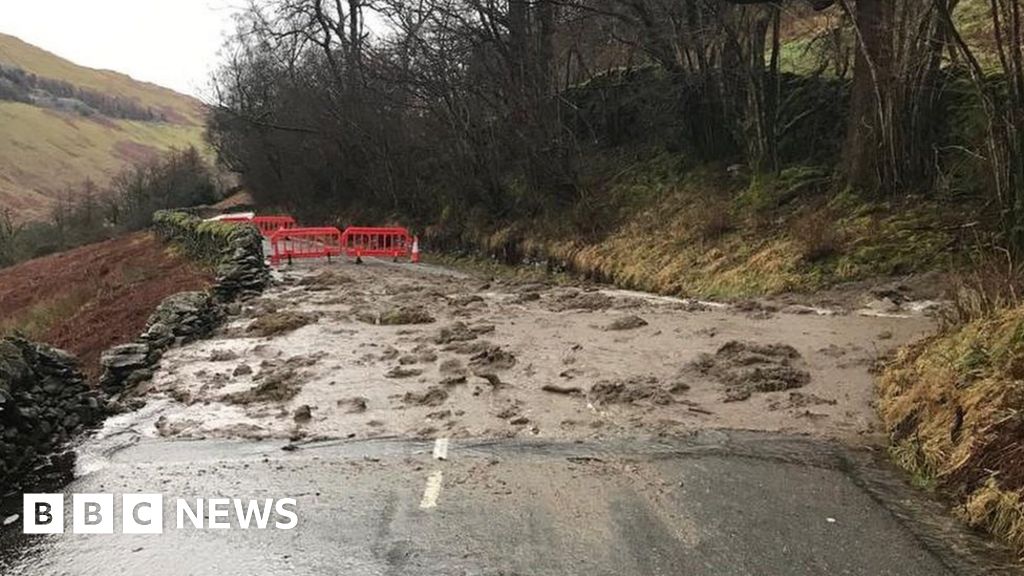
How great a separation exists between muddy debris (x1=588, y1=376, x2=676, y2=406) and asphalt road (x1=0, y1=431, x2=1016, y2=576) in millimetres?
1055

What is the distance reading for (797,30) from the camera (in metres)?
23.4

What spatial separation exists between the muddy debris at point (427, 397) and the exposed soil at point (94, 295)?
18.1ft

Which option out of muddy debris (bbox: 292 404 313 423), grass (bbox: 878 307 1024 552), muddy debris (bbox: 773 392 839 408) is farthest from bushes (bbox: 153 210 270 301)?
grass (bbox: 878 307 1024 552)

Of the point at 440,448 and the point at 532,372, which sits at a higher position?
the point at 532,372

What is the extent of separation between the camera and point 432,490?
19.2ft

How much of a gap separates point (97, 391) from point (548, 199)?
1471 centimetres

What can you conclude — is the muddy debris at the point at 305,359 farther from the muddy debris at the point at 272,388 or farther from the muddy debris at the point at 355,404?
the muddy debris at the point at 355,404

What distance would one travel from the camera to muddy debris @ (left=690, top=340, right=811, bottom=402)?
25.8 ft

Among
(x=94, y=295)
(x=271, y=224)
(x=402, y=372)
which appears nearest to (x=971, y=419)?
(x=402, y=372)

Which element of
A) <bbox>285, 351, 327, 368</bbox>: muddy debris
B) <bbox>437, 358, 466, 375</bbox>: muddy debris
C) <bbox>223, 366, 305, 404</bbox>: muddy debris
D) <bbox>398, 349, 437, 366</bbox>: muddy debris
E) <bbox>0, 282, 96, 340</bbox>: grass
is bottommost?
<bbox>0, 282, 96, 340</bbox>: grass

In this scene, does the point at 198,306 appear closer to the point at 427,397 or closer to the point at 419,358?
the point at 419,358

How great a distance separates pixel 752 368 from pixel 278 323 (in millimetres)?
7693

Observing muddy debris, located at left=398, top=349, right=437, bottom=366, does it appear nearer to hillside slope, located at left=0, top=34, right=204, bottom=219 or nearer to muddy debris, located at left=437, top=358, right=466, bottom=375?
muddy debris, located at left=437, top=358, right=466, bottom=375

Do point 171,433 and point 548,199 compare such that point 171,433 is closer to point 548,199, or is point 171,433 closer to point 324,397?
point 324,397
